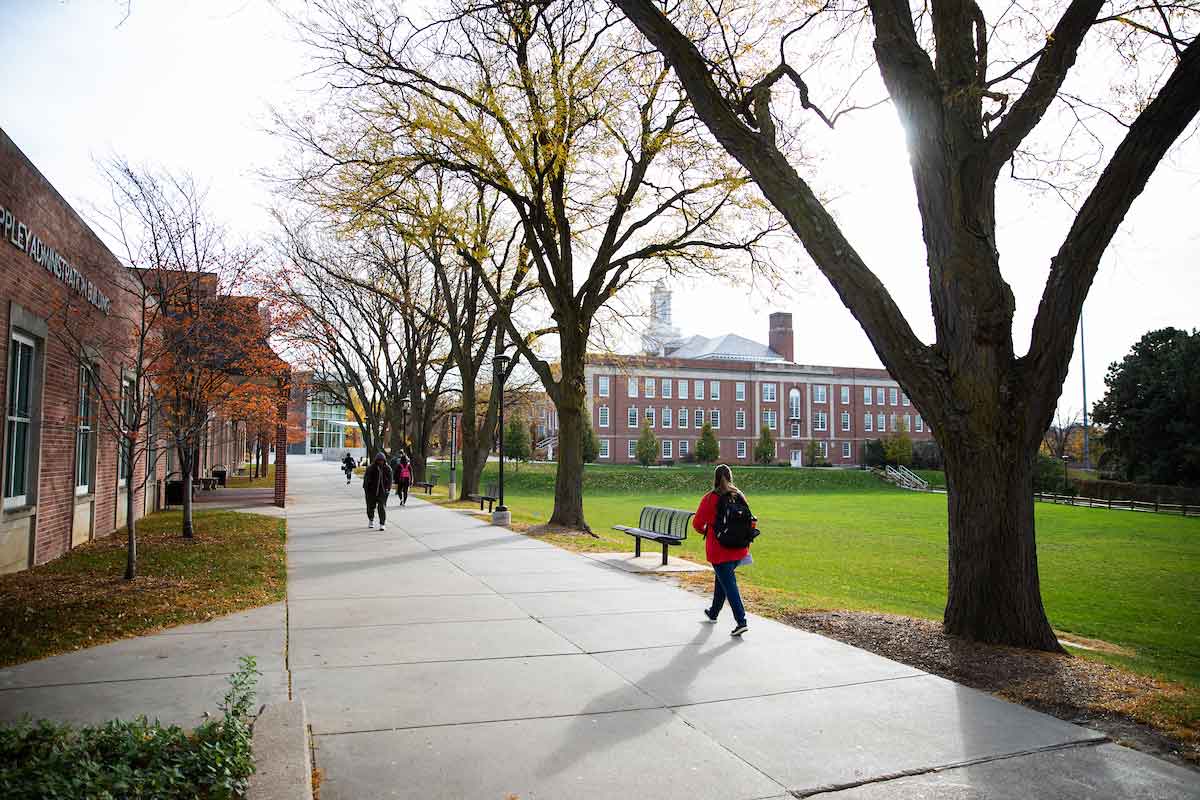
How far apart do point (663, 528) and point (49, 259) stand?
10.2 metres

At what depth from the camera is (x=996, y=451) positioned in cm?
772

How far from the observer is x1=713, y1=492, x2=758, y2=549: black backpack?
26.9 feet

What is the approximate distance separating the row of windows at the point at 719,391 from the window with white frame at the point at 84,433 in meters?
69.9

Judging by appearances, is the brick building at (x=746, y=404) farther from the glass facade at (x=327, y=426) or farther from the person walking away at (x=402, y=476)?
the person walking away at (x=402, y=476)

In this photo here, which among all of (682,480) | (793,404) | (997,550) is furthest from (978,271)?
(793,404)

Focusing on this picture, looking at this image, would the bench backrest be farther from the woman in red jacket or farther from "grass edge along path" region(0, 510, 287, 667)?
"grass edge along path" region(0, 510, 287, 667)

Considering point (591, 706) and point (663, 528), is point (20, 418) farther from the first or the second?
point (591, 706)

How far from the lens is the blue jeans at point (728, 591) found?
8.02 meters

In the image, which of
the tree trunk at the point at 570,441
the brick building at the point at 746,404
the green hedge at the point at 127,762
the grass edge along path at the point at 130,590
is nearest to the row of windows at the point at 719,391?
the brick building at the point at 746,404

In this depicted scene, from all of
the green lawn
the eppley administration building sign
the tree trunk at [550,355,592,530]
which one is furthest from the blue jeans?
the tree trunk at [550,355,592,530]

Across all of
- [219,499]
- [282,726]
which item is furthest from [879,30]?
[219,499]

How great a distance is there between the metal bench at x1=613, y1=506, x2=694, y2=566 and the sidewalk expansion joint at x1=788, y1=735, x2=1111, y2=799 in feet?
26.3

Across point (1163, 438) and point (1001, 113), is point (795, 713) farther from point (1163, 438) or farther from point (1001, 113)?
point (1163, 438)

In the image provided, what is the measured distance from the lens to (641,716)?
17.8 ft
